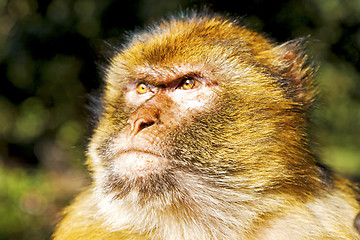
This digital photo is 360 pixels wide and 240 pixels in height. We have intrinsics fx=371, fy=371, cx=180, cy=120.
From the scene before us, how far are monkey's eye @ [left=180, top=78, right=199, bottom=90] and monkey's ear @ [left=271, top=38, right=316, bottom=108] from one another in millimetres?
563

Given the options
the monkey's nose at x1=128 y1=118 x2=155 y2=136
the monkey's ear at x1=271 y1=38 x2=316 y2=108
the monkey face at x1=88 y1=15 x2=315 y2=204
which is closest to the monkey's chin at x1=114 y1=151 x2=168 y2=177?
the monkey face at x1=88 y1=15 x2=315 y2=204

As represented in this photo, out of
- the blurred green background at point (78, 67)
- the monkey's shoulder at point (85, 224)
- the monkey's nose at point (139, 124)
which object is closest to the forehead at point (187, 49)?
the monkey's nose at point (139, 124)

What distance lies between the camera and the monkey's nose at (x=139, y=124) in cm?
205

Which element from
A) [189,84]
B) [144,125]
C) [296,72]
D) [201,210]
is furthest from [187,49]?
[201,210]

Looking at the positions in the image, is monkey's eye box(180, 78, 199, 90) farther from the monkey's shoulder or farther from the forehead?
the monkey's shoulder

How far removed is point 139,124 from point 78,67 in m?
3.09

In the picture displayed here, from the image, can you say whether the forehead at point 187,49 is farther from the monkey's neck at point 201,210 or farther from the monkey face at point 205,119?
the monkey's neck at point 201,210

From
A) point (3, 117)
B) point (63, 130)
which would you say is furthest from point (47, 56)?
point (3, 117)

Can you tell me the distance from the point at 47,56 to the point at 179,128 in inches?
116

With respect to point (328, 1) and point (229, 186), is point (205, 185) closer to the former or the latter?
point (229, 186)

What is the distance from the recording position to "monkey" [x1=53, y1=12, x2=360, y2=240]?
2.08 metres

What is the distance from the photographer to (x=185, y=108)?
7.25ft

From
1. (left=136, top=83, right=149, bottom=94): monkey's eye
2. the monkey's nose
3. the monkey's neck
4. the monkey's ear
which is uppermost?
the monkey's ear

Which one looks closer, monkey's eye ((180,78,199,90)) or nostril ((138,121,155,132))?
nostril ((138,121,155,132))
